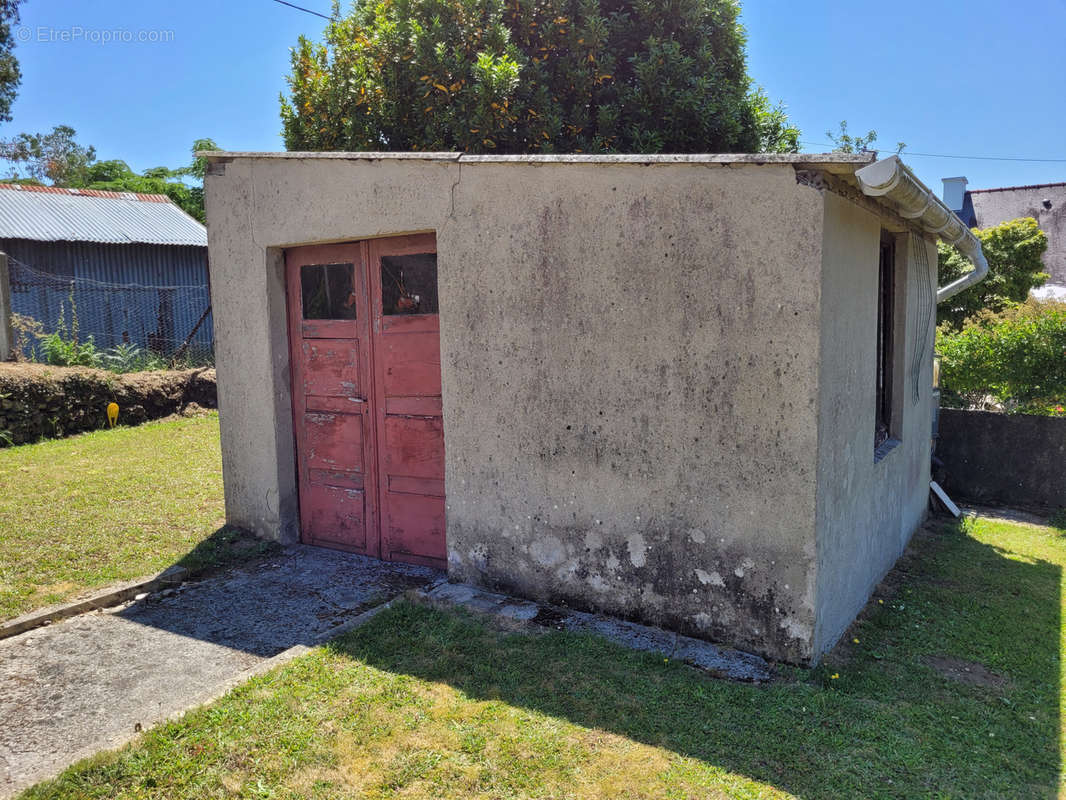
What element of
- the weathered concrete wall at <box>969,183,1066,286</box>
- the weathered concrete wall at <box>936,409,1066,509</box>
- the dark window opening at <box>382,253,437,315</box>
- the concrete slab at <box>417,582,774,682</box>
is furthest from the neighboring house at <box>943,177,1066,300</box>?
the concrete slab at <box>417,582,774,682</box>

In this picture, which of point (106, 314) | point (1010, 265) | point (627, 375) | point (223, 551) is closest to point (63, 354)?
point (106, 314)

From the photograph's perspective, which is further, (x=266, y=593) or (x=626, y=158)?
(x=266, y=593)

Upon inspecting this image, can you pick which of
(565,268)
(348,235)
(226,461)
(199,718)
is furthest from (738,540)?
(226,461)

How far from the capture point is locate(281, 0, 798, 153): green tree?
8500mm

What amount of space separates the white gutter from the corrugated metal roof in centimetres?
1326

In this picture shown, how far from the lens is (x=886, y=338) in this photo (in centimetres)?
613

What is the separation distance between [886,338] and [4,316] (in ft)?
38.3

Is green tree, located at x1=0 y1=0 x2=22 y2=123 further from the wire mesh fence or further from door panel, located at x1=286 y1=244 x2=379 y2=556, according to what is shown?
door panel, located at x1=286 y1=244 x2=379 y2=556

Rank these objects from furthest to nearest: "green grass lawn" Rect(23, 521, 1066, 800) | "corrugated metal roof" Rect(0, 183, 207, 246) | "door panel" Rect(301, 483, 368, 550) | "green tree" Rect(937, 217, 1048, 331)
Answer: "green tree" Rect(937, 217, 1048, 331) → "corrugated metal roof" Rect(0, 183, 207, 246) → "door panel" Rect(301, 483, 368, 550) → "green grass lawn" Rect(23, 521, 1066, 800)

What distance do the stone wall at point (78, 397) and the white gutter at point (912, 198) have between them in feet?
36.2

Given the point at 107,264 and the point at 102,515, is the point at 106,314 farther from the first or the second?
the point at 102,515

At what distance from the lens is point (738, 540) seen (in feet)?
13.5

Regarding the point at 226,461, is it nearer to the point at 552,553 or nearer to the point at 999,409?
the point at 552,553

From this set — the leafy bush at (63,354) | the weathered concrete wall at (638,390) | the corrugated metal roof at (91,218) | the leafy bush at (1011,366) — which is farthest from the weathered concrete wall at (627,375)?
the corrugated metal roof at (91,218)
